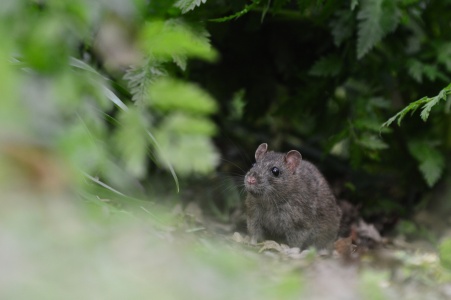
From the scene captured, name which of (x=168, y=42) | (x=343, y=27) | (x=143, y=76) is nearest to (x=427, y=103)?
(x=343, y=27)

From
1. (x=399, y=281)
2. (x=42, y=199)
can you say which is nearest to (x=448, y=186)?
(x=399, y=281)

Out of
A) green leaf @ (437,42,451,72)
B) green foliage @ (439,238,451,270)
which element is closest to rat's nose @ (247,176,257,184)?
green foliage @ (439,238,451,270)

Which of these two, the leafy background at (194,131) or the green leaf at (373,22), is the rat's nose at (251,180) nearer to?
the leafy background at (194,131)

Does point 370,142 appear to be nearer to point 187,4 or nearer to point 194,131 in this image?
point 187,4

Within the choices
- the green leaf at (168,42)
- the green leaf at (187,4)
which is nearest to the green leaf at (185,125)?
the green leaf at (168,42)

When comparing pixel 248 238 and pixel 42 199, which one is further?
pixel 248 238

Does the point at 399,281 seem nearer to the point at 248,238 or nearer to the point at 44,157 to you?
the point at 248,238

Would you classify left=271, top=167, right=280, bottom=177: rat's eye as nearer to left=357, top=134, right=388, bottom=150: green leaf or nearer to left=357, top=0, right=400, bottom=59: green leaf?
left=357, top=134, right=388, bottom=150: green leaf
